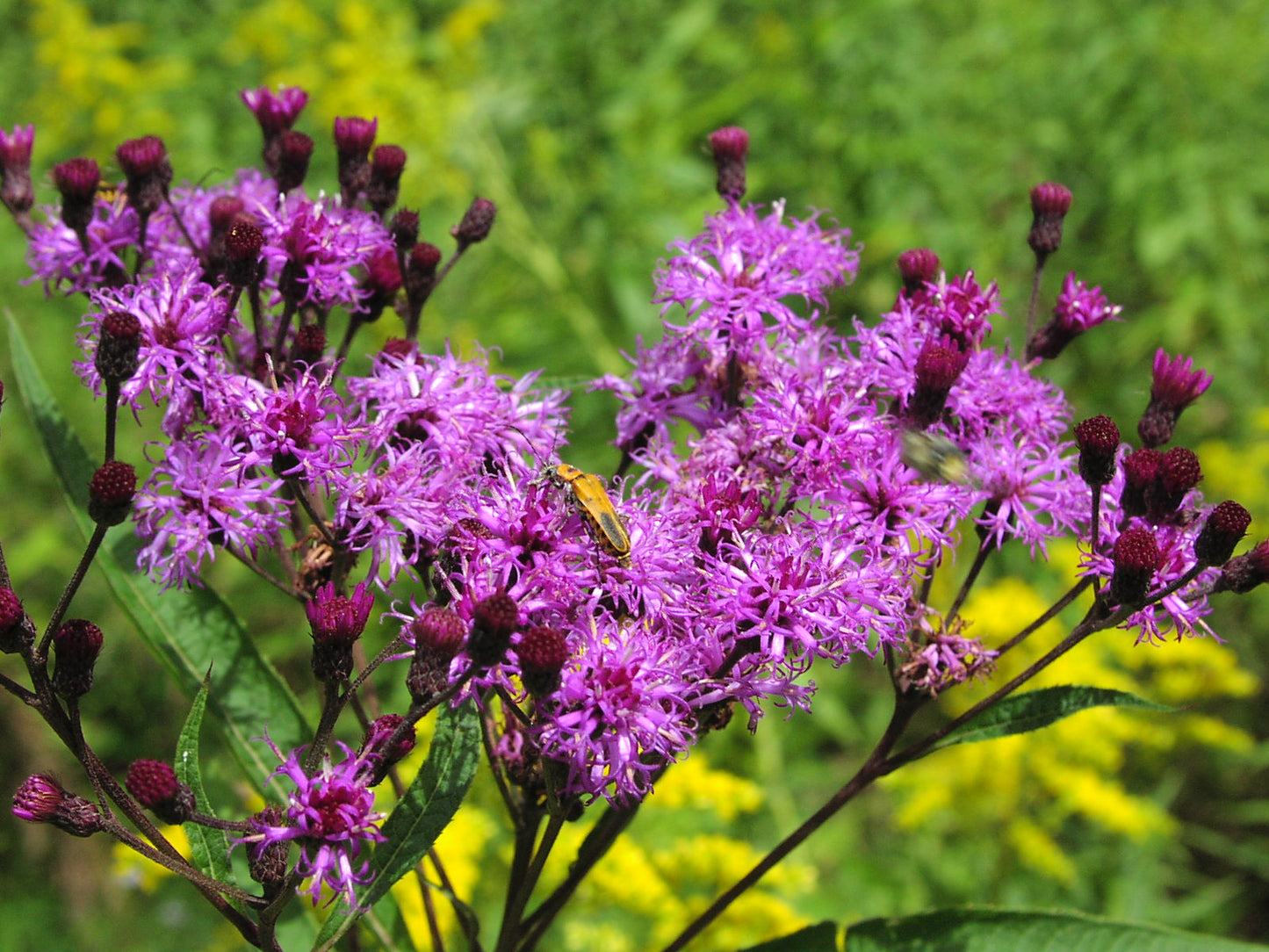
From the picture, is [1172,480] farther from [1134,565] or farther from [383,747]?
[383,747]

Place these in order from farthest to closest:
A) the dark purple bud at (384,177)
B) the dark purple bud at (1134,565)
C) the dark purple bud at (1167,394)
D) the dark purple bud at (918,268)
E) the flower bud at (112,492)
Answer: the dark purple bud at (384,177), the dark purple bud at (918,268), the dark purple bud at (1167,394), the dark purple bud at (1134,565), the flower bud at (112,492)

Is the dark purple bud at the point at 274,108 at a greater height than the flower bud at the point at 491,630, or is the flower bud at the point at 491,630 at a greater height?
the dark purple bud at the point at 274,108

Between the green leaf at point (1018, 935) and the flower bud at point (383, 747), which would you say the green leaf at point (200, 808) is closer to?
the flower bud at point (383, 747)

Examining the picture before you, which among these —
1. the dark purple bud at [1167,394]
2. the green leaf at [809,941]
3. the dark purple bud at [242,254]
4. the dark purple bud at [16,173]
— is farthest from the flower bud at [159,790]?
the dark purple bud at [1167,394]

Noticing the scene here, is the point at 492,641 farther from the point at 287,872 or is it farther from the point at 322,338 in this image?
the point at 322,338

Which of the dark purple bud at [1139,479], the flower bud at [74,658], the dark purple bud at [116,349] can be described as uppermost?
the dark purple bud at [1139,479]

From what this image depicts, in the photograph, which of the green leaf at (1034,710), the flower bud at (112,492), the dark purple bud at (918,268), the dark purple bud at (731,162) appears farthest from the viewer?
the dark purple bud at (731,162)

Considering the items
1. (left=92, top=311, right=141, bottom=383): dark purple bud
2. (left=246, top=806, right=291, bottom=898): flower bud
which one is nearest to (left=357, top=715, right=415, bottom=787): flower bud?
(left=246, top=806, right=291, bottom=898): flower bud

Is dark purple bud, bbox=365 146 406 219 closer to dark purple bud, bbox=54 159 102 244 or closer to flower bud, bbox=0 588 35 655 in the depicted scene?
dark purple bud, bbox=54 159 102 244
